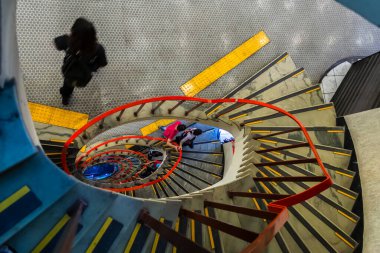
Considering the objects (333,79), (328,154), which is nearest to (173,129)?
(328,154)

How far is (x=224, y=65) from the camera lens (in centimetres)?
616

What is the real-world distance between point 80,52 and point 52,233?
2.50 metres

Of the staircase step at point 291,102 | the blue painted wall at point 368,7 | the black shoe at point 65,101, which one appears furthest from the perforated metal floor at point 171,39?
the blue painted wall at point 368,7

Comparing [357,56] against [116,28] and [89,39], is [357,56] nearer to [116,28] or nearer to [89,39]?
[116,28]

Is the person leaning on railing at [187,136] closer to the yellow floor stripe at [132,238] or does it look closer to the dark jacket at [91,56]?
the dark jacket at [91,56]

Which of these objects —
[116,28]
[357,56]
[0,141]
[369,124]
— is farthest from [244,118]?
[0,141]

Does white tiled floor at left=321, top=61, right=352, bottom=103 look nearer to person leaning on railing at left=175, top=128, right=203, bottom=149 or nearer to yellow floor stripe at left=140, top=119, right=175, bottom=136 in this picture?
person leaning on railing at left=175, top=128, right=203, bottom=149

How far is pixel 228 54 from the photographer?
621 cm

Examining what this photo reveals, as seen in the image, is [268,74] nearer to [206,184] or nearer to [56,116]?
[206,184]

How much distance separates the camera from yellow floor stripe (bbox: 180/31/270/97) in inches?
234

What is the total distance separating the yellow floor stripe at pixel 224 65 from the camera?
19.5ft

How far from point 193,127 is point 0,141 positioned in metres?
5.81

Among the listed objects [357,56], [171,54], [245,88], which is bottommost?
[245,88]

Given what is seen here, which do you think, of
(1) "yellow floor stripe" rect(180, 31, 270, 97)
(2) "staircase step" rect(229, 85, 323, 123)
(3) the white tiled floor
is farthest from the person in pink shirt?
(3) the white tiled floor
